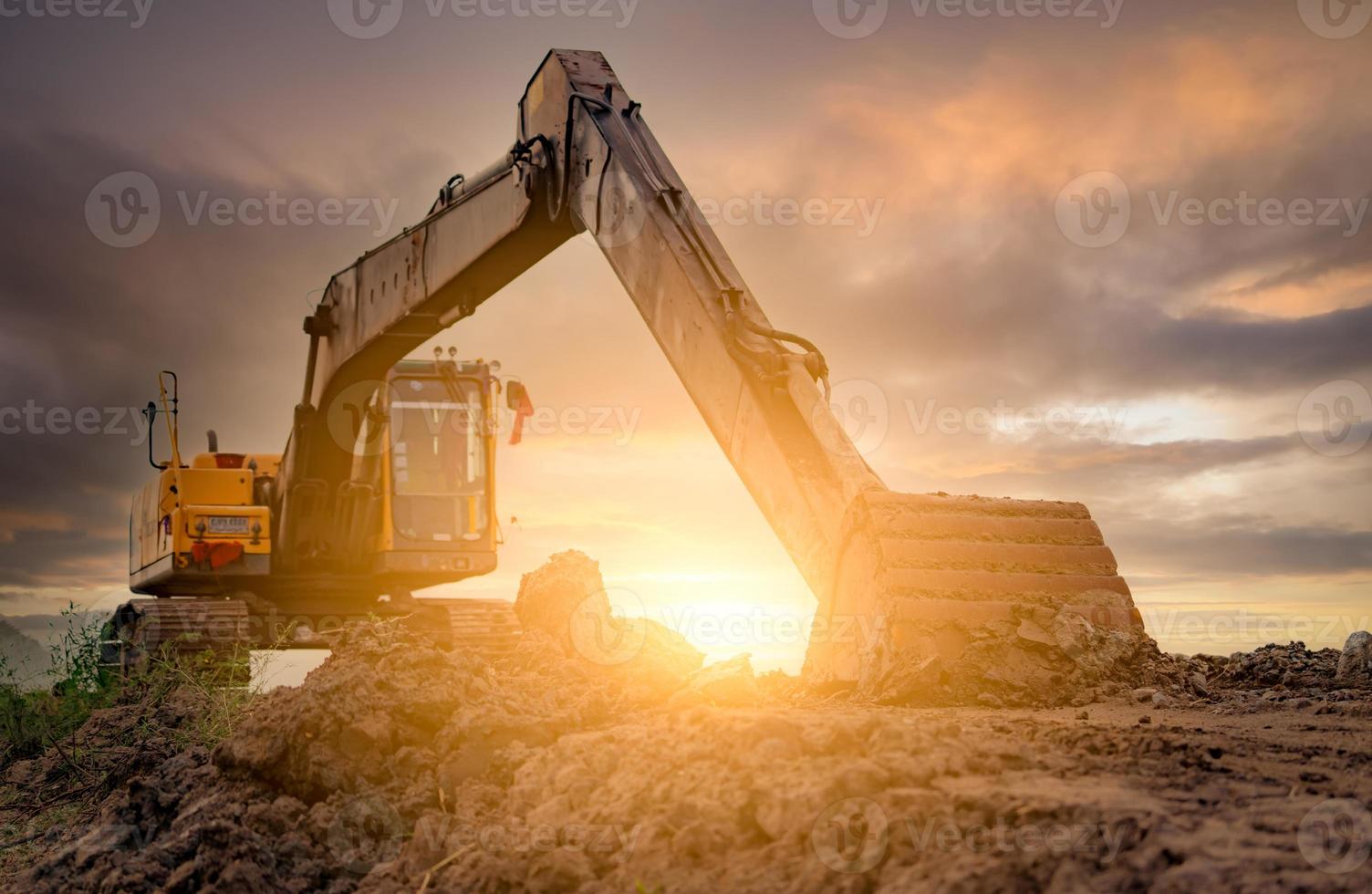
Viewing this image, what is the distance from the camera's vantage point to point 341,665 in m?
4.16

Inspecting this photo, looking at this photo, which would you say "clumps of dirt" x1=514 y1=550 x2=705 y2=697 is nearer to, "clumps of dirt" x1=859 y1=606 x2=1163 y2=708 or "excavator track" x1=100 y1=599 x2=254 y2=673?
"clumps of dirt" x1=859 y1=606 x2=1163 y2=708

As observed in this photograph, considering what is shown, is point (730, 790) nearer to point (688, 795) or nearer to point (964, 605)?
point (688, 795)

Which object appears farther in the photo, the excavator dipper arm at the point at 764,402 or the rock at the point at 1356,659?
the rock at the point at 1356,659

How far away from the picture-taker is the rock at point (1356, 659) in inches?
189

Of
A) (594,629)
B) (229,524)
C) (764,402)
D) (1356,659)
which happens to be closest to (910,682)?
(764,402)

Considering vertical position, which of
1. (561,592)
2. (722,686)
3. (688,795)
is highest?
(561,592)

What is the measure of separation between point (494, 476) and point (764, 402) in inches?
215

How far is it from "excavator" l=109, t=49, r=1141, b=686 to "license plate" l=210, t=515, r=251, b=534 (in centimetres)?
2

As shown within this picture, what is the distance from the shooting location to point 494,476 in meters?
9.95

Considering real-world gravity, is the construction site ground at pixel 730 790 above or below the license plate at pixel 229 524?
below

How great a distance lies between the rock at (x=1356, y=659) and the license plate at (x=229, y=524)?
8.76 meters

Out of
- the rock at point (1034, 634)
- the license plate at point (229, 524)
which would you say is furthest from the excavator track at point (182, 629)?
the rock at point (1034, 634)

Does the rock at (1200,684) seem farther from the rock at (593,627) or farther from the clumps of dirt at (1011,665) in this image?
the rock at (593,627)

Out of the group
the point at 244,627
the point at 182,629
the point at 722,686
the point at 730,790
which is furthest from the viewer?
the point at 244,627
